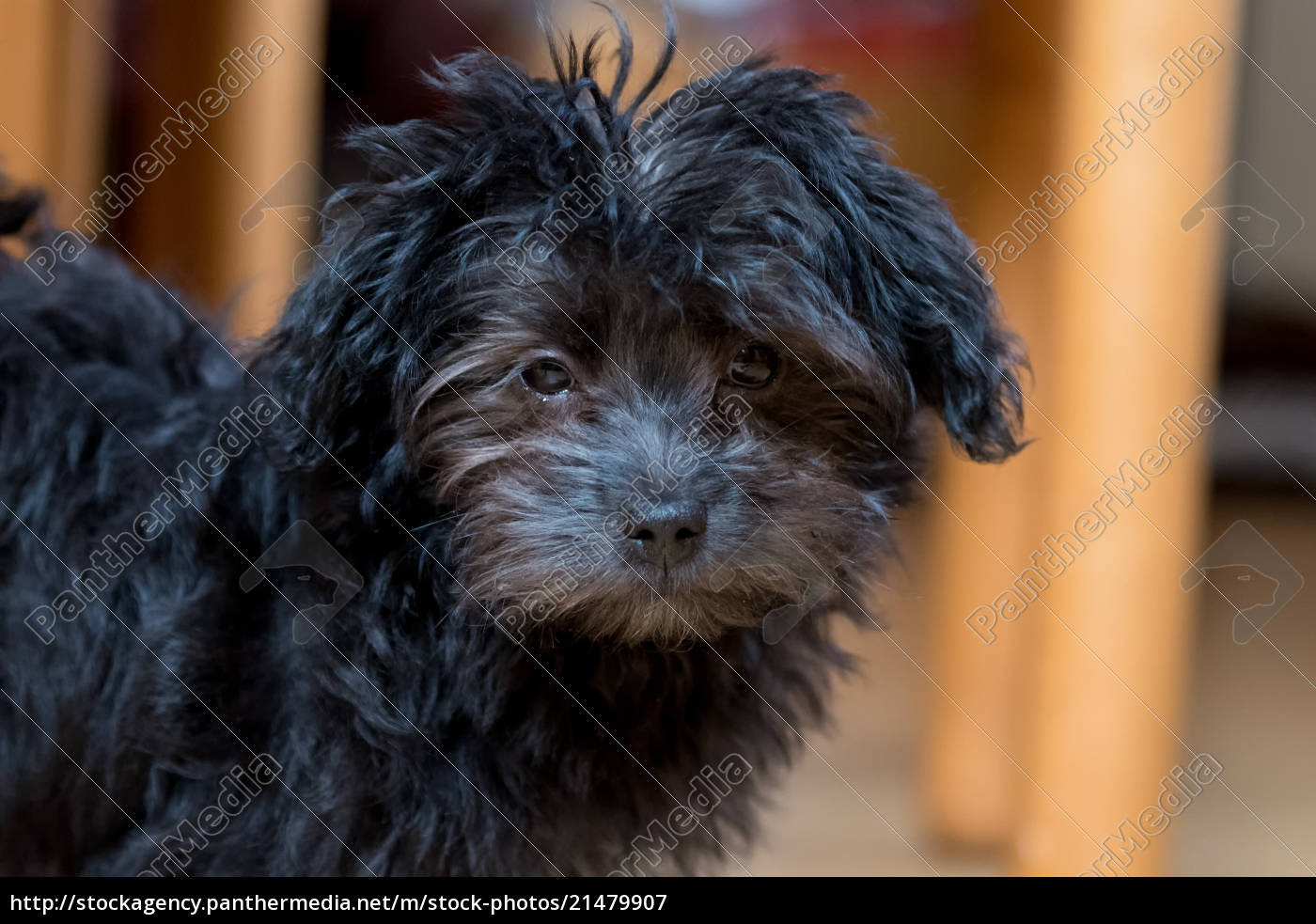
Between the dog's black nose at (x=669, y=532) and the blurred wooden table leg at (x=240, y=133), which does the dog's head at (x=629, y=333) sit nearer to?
the dog's black nose at (x=669, y=532)

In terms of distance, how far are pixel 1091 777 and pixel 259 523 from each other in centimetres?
173

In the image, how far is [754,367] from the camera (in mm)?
1604

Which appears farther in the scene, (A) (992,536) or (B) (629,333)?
(A) (992,536)

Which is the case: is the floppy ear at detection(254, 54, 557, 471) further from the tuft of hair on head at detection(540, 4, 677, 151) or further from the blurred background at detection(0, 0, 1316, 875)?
the blurred background at detection(0, 0, 1316, 875)

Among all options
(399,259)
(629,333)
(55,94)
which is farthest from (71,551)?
(55,94)

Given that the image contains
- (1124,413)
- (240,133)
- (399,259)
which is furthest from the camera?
(240,133)

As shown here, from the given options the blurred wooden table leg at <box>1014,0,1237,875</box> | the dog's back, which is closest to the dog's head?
the dog's back

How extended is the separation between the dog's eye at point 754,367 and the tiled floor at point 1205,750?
50 cm

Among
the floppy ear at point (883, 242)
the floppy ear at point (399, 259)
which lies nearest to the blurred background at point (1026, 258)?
the floppy ear at point (883, 242)

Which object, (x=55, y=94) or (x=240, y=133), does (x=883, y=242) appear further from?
(x=55, y=94)

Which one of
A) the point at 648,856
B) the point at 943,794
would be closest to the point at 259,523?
the point at 648,856

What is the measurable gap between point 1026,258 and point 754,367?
1.08 meters

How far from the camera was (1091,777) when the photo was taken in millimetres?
2359
